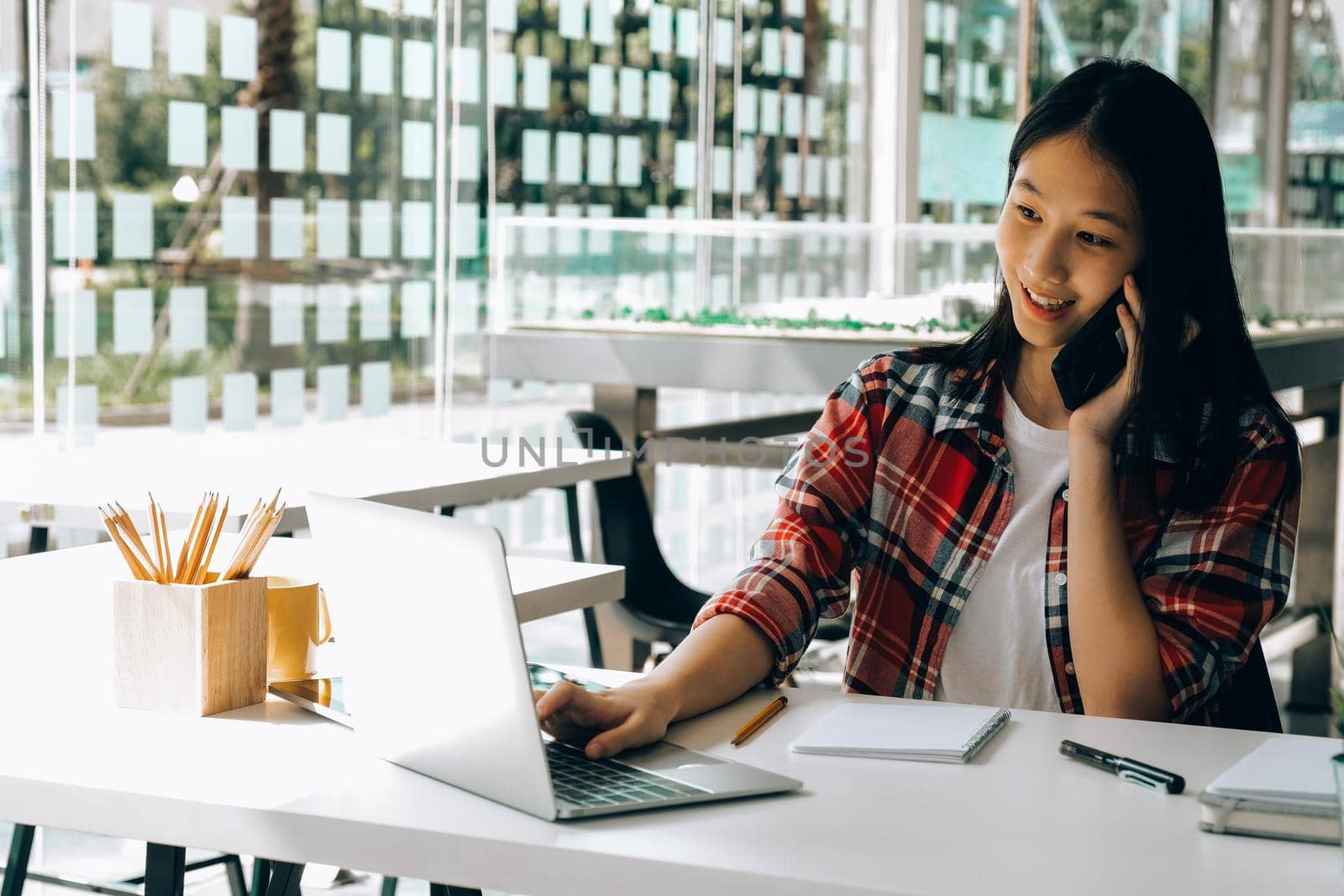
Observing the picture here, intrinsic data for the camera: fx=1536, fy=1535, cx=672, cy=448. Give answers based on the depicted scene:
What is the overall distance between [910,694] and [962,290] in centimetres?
283

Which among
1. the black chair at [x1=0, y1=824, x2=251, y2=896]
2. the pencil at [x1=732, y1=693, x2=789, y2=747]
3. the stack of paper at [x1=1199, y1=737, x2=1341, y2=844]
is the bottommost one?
the black chair at [x1=0, y1=824, x2=251, y2=896]

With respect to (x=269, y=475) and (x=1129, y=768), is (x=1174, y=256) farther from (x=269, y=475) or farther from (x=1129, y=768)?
(x=269, y=475)

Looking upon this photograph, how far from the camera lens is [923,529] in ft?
5.18

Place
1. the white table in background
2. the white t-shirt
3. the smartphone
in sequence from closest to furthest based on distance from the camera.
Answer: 1. the smartphone
2. the white t-shirt
3. the white table in background

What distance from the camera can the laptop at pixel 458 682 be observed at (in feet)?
3.09

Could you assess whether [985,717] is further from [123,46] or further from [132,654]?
[123,46]

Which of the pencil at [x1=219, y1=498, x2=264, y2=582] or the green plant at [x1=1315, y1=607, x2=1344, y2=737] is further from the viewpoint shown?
the pencil at [x1=219, y1=498, x2=264, y2=582]

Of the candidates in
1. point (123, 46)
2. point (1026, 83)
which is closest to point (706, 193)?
point (1026, 83)

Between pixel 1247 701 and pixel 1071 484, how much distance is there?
0.28 meters

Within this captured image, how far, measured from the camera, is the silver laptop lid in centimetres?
94

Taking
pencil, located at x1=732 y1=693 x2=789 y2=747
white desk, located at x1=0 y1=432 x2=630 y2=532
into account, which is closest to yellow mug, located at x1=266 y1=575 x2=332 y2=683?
pencil, located at x1=732 y1=693 x2=789 y2=747

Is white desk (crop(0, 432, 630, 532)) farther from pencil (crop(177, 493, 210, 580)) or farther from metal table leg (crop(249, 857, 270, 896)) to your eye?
pencil (crop(177, 493, 210, 580))

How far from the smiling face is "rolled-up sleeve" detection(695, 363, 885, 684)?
0.21m

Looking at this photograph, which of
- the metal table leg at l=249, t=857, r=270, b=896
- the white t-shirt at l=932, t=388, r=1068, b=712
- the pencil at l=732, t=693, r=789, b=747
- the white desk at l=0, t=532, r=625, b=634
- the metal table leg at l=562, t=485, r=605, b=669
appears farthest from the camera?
the metal table leg at l=562, t=485, r=605, b=669
